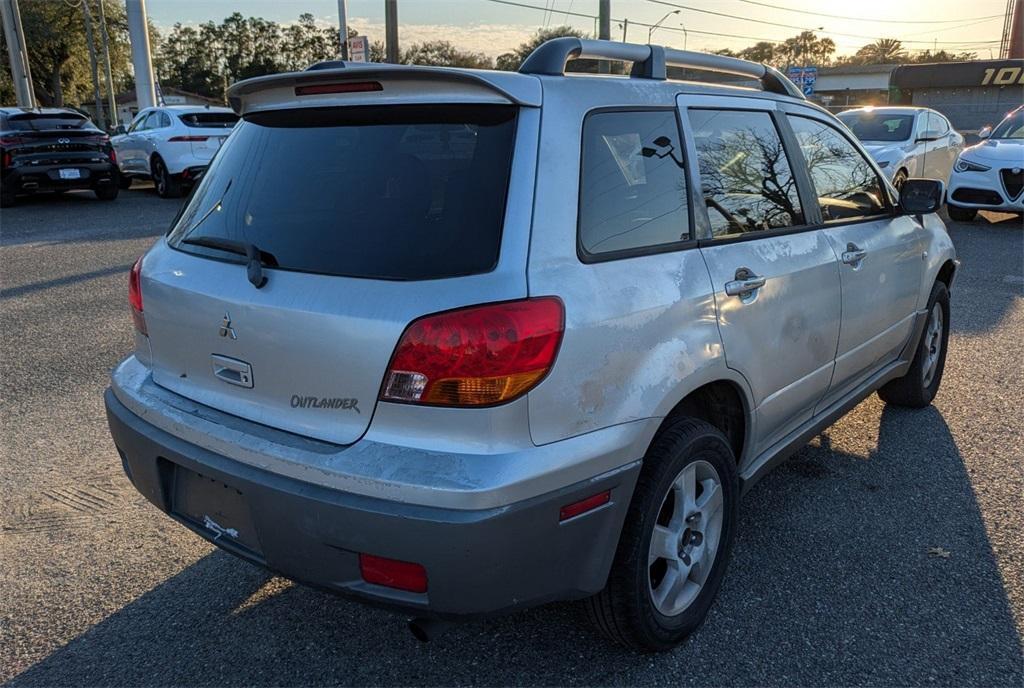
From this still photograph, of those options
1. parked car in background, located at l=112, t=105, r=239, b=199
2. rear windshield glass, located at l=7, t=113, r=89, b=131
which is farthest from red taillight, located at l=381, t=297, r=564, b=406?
rear windshield glass, located at l=7, t=113, r=89, b=131

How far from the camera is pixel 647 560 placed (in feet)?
8.16

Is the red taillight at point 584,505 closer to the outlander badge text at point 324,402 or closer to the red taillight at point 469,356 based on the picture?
the red taillight at point 469,356

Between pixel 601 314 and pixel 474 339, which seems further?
pixel 601 314

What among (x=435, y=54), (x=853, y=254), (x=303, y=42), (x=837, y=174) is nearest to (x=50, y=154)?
(x=837, y=174)

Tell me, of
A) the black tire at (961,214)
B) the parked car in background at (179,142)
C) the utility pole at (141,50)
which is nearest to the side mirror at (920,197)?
the black tire at (961,214)

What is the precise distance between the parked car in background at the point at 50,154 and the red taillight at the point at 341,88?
529 inches

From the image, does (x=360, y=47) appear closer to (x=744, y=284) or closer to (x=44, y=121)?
(x=44, y=121)

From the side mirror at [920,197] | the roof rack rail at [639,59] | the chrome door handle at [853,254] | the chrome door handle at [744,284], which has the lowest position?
the chrome door handle at [853,254]

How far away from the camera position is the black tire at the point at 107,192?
14906mm

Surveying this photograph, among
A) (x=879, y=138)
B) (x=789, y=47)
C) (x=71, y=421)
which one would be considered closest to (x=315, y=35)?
(x=789, y=47)

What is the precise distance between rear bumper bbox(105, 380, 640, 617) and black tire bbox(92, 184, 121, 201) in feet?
47.1

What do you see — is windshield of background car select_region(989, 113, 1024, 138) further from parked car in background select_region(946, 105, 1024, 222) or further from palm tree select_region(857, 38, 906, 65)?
palm tree select_region(857, 38, 906, 65)

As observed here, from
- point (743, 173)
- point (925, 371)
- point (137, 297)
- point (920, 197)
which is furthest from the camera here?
point (925, 371)

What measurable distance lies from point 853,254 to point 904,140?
1059 centimetres
